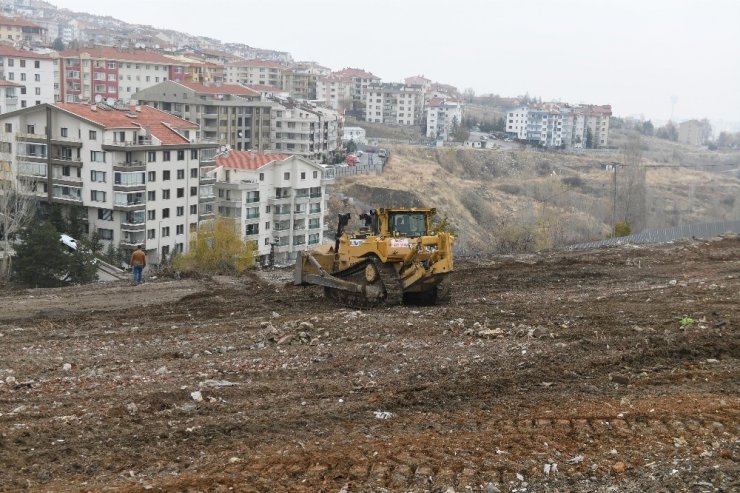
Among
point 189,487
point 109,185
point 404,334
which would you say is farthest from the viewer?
point 109,185

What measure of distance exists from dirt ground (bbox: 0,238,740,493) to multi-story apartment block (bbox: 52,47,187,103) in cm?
7464

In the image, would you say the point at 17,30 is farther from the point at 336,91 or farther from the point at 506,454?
the point at 506,454

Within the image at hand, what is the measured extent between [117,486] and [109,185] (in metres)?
39.9

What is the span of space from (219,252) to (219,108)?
44.3 meters

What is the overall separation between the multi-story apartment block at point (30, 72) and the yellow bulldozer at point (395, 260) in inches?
2402

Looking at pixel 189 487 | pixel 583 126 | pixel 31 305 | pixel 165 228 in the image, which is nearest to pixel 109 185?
pixel 165 228

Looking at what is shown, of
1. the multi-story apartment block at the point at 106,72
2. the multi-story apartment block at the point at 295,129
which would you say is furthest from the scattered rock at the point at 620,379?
the multi-story apartment block at the point at 106,72

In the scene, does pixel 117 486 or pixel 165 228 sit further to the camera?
pixel 165 228

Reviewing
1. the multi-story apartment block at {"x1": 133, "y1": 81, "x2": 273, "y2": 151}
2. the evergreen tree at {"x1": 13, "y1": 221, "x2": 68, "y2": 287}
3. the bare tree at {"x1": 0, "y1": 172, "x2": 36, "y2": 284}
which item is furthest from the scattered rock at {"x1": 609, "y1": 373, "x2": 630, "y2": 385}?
the multi-story apartment block at {"x1": 133, "y1": 81, "x2": 273, "y2": 151}

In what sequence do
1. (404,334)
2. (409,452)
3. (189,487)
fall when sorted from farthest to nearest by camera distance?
(404,334) < (409,452) < (189,487)

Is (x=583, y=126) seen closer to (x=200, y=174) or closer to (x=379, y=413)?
(x=200, y=174)

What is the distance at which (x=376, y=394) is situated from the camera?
10.8 metres

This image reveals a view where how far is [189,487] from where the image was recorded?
784 cm

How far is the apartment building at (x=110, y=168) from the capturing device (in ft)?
151
